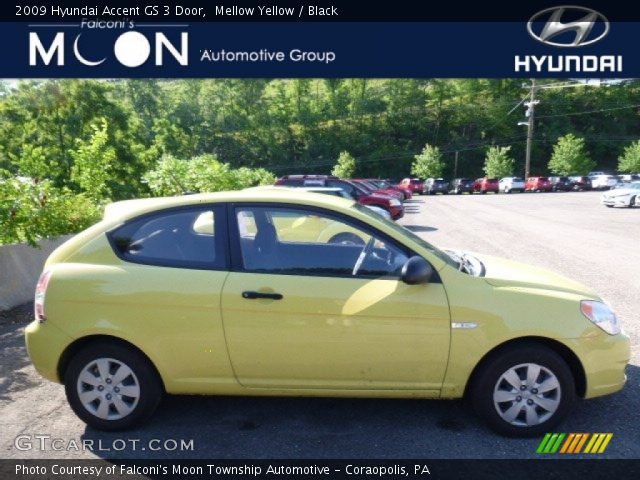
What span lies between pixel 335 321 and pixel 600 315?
1.82m

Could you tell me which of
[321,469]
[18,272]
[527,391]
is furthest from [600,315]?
[18,272]

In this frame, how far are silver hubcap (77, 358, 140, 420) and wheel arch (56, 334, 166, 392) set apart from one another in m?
0.13

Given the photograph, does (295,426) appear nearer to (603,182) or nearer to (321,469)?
(321,469)

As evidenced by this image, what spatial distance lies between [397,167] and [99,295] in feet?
253

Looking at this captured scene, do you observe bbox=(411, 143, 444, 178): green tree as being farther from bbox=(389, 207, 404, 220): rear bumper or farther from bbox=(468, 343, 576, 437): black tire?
bbox=(468, 343, 576, 437): black tire

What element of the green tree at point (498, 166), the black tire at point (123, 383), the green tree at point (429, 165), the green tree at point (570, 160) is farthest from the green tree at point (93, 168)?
the green tree at point (570, 160)

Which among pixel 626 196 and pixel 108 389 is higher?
pixel 626 196

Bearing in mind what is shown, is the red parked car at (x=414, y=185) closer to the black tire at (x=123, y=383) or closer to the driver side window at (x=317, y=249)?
the driver side window at (x=317, y=249)

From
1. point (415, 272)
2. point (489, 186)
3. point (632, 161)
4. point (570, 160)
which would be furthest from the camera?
point (632, 161)

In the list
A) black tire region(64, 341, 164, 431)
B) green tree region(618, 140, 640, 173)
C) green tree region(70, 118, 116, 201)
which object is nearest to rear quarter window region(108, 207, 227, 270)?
black tire region(64, 341, 164, 431)

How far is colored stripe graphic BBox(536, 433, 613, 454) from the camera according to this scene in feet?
11.3

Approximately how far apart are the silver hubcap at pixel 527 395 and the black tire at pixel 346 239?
1328mm

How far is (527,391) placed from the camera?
3.54m

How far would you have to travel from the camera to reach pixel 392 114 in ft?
280
